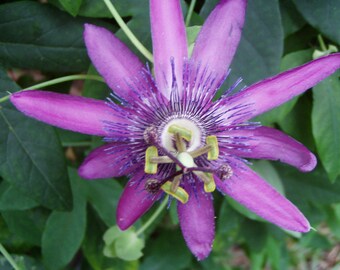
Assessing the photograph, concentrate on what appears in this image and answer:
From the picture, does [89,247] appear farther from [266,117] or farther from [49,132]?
[266,117]

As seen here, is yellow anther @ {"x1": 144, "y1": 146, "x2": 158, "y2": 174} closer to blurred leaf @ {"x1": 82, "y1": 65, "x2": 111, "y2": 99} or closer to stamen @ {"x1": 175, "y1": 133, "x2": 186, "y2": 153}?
stamen @ {"x1": 175, "y1": 133, "x2": 186, "y2": 153}

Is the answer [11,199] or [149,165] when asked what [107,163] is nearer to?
[149,165]

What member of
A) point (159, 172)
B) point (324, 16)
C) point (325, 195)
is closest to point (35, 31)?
point (159, 172)

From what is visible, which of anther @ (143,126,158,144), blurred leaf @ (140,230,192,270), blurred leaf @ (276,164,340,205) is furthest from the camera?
blurred leaf @ (140,230,192,270)

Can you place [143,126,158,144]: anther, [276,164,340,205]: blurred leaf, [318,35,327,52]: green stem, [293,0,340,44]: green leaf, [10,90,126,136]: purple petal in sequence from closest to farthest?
[10,90,126,136]: purple petal
[143,126,158,144]: anther
[293,0,340,44]: green leaf
[318,35,327,52]: green stem
[276,164,340,205]: blurred leaf

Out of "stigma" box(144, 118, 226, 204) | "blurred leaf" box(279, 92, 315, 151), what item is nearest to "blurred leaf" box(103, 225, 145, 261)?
"stigma" box(144, 118, 226, 204)

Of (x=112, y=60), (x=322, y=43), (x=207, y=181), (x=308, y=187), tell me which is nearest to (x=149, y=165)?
(x=207, y=181)
